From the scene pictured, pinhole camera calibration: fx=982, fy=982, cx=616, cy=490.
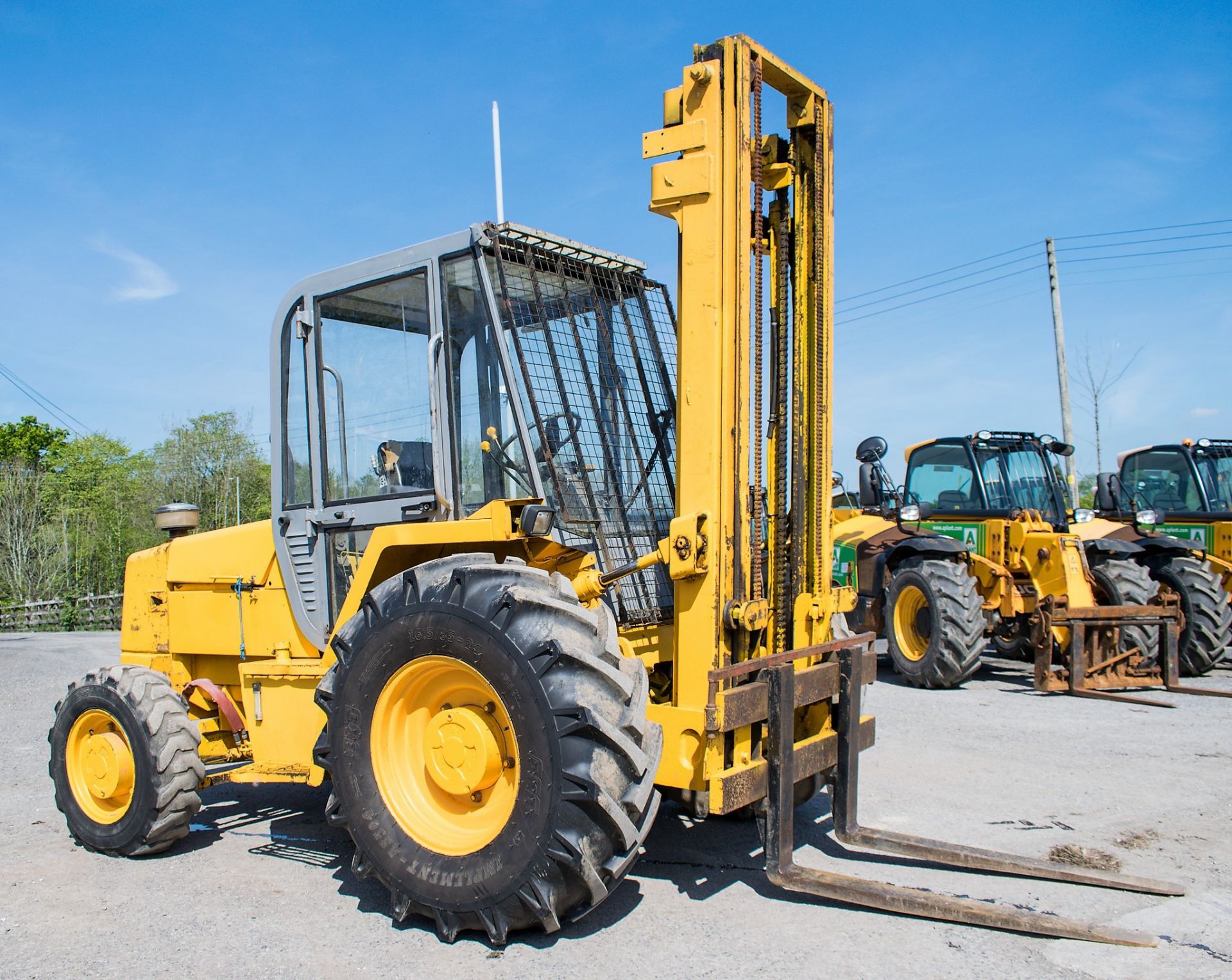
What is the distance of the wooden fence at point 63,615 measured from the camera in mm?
23734

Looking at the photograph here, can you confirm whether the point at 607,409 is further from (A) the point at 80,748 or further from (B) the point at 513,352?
(A) the point at 80,748

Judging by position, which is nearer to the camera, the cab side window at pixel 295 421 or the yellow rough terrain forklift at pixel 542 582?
the yellow rough terrain forklift at pixel 542 582

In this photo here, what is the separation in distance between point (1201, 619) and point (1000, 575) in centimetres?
252

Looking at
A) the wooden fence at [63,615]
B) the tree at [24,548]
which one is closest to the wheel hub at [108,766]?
the wooden fence at [63,615]

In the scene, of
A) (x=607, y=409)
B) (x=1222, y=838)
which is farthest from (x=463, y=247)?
(x=1222, y=838)

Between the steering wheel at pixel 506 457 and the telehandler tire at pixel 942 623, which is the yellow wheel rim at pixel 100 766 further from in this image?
the telehandler tire at pixel 942 623

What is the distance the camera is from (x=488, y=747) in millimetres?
3732

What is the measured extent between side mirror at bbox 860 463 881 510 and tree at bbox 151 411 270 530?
21825mm

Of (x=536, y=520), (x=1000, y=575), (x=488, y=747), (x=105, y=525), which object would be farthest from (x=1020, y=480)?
(x=105, y=525)

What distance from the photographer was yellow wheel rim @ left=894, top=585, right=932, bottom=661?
10812mm

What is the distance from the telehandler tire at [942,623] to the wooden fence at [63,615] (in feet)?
63.9

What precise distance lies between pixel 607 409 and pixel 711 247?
1.18 meters

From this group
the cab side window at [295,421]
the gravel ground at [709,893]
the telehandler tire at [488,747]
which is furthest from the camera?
the cab side window at [295,421]

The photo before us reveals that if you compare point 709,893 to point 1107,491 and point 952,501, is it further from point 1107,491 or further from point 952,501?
point 1107,491
